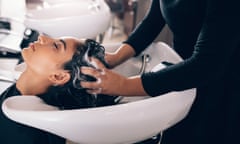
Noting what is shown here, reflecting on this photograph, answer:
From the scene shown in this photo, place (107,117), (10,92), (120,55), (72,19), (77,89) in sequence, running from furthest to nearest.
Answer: (72,19) → (120,55) → (10,92) → (77,89) → (107,117)

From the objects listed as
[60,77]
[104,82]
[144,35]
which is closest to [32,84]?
[60,77]

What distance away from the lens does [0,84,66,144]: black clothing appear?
0.78 meters

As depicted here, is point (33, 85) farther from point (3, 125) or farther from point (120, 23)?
point (120, 23)

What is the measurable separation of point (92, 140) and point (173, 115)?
0.60 ft

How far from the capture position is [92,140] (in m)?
0.68

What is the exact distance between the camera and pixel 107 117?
0.63 meters

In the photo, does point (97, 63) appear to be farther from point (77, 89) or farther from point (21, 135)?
point (21, 135)

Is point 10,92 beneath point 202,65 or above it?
beneath

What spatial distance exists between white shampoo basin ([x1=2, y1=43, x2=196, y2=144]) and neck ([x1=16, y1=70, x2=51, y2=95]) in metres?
0.04

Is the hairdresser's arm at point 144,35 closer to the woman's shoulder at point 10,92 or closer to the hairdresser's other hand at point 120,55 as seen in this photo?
the hairdresser's other hand at point 120,55

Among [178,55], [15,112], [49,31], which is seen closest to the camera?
[15,112]

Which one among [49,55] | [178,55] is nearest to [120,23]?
[178,55]

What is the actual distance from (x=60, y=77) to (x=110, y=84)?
0.41 feet

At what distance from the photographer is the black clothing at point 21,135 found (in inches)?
30.8
